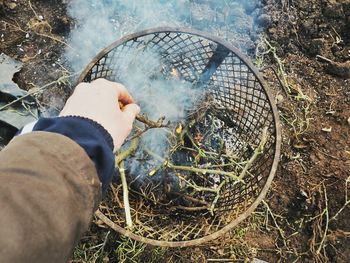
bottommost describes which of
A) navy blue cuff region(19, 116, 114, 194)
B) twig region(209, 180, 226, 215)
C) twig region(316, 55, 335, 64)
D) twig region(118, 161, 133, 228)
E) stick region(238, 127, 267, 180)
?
twig region(209, 180, 226, 215)

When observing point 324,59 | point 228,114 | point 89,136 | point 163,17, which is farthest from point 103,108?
point 324,59

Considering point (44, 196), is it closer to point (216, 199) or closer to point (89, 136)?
point (89, 136)

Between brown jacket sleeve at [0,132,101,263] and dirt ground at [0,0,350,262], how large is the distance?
39.0 inches

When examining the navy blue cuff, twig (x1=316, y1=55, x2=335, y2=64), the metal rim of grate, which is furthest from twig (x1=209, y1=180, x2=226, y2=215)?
→ twig (x1=316, y1=55, x2=335, y2=64)

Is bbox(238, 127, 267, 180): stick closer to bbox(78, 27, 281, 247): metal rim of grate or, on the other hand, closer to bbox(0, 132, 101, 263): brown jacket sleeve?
bbox(78, 27, 281, 247): metal rim of grate

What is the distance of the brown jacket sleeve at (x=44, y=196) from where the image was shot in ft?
2.92

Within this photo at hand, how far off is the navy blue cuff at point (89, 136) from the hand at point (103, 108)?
48 millimetres

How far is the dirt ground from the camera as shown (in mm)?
2166

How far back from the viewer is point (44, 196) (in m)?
0.96

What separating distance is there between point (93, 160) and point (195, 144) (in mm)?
1089

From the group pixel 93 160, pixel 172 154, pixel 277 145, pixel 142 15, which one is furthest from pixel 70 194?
pixel 142 15

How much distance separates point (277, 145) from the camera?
1771 mm

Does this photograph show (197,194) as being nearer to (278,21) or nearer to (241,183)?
(241,183)

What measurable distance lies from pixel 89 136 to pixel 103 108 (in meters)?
0.14
